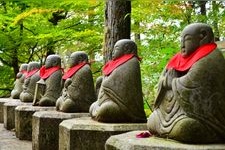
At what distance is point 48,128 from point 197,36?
11.9 feet

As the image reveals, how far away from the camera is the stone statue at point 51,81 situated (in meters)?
8.80

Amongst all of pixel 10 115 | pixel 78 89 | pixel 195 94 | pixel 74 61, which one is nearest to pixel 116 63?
pixel 78 89

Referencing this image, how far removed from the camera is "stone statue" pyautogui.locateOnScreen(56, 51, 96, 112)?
7480 millimetres

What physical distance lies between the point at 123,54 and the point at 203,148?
8.54 ft

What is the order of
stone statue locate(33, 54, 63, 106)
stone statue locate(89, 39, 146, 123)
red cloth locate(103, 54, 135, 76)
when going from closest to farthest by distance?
1. stone statue locate(89, 39, 146, 123)
2. red cloth locate(103, 54, 135, 76)
3. stone statue locate(33, 54, 63, 106)

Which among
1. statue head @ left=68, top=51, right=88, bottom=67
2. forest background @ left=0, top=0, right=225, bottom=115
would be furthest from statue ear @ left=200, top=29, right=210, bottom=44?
forest background @ left=0, top=0, right=225, bottom=115

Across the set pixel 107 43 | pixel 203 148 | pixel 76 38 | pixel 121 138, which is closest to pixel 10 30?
pixel 76 38

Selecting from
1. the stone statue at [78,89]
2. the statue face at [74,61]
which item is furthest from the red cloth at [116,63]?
the statue face at [74,61]

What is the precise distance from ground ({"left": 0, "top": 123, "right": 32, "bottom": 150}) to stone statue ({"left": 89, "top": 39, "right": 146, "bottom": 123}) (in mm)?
2234

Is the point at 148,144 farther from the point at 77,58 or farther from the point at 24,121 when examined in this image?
the point at 24,121

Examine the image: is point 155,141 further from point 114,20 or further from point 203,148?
point 114,20

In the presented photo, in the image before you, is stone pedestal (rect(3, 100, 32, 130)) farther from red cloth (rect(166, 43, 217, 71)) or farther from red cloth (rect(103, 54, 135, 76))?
red cloth (rect(166, 43, 217, 71))

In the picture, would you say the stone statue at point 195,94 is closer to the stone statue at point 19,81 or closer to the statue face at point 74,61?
the statue face at point 74,61

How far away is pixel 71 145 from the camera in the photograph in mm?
5922
